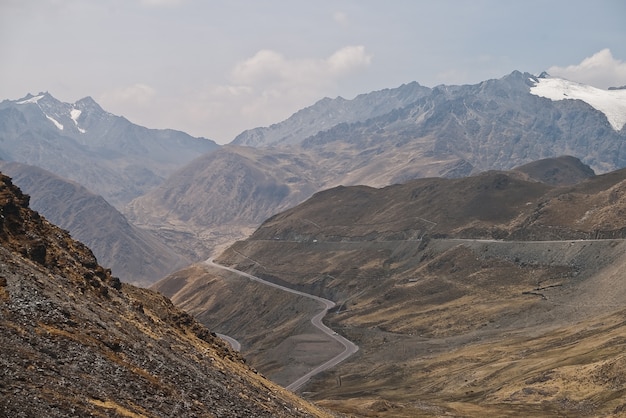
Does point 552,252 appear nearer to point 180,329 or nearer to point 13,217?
point 180,329

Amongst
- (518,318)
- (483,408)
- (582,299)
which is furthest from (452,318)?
(483,408)

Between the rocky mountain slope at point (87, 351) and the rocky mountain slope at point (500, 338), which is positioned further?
the rocky mountain slope at point (500, 338)

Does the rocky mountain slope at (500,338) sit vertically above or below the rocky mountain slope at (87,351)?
below

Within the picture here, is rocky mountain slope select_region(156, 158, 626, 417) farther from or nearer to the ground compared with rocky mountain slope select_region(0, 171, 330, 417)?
nearer to the ground

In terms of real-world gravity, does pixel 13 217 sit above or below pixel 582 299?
above

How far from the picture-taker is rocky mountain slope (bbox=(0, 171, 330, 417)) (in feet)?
107

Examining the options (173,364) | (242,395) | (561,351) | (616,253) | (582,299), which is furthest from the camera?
(616,253)

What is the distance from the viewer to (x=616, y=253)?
16275 centimetres

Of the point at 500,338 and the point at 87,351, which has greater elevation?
the point at 87,351

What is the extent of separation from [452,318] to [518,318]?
18618 millimetres

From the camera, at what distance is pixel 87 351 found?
3756 cm

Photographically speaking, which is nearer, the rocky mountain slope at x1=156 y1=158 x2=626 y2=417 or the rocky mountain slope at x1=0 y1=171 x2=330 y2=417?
the rocky mountain slope at x1=0 y1=171 x2=330 y2=417

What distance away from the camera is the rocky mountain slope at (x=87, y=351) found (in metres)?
32.7

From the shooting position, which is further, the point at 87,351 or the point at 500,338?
the point at 500,338
